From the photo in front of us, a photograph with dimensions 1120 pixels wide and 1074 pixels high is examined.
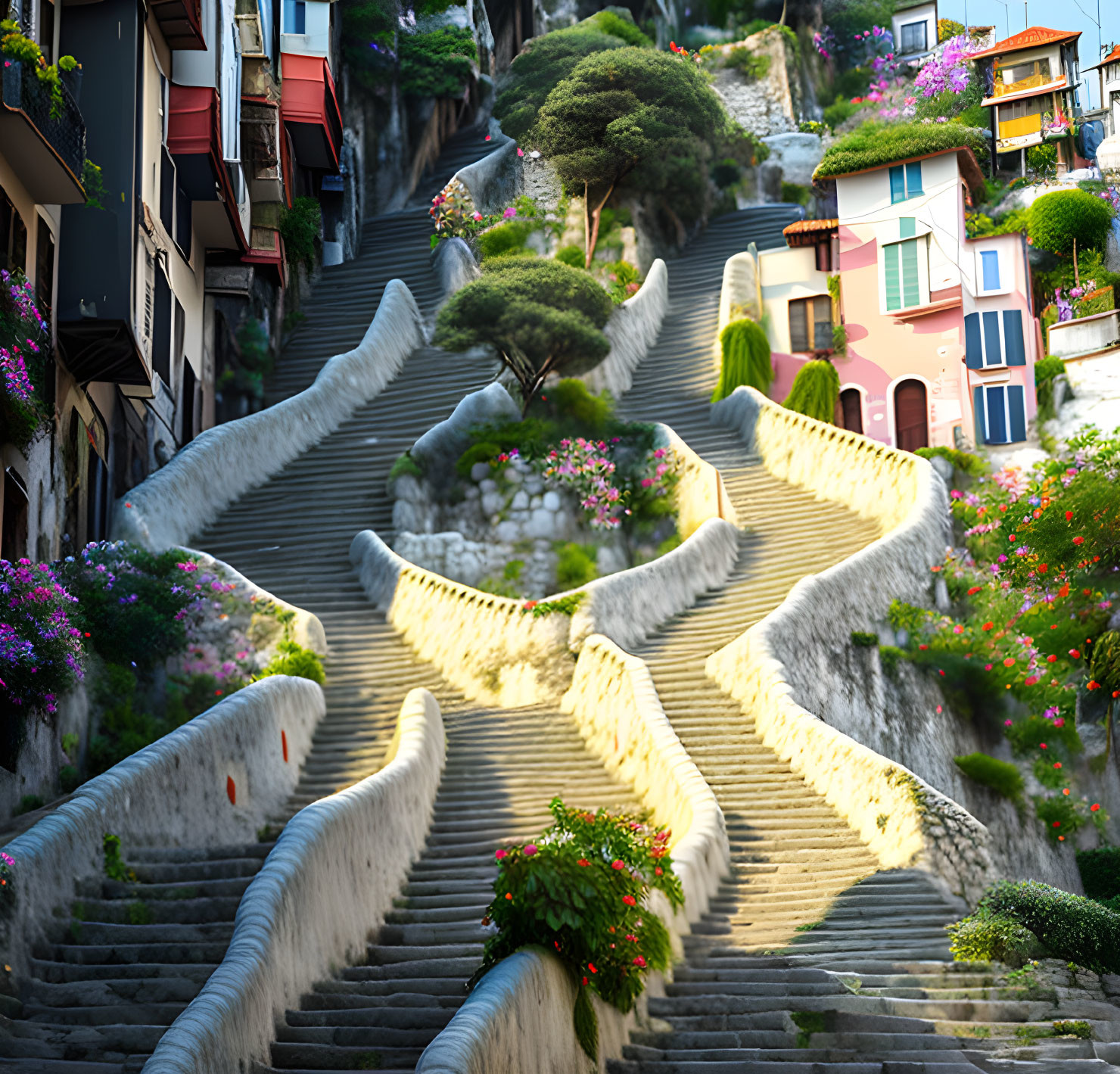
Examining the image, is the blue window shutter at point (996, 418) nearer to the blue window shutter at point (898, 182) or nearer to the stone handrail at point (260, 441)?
the blue window shutter at point (898, 182)

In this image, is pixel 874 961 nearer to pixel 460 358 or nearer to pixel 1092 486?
→ pixel 1092 486

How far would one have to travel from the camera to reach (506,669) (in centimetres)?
1877

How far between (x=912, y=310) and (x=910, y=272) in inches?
42.5

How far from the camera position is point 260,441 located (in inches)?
1011

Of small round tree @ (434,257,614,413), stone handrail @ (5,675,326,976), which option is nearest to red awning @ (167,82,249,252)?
small round tree @ (434,257,614,413)

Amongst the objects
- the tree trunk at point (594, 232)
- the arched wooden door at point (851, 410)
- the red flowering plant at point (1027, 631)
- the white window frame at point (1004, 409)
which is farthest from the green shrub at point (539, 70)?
the red flowering plant at point (1027, 631)

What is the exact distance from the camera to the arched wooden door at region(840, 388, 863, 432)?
32.0 meters

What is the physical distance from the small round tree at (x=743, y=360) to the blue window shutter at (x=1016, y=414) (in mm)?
5378

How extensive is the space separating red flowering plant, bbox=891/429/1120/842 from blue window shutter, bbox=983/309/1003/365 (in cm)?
594

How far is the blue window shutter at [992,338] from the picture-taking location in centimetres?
3088

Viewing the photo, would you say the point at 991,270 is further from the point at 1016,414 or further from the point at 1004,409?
the point at 1016,414

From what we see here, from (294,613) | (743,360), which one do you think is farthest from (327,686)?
(743,360)

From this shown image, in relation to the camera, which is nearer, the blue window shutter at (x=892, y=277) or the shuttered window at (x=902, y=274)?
the shuttered window at (x=902, y=274)

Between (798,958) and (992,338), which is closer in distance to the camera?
(798,958)
